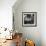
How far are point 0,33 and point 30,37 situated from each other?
2304mm

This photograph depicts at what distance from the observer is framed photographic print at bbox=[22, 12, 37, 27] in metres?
5.84

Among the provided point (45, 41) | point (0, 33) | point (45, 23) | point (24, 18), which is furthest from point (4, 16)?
point (45, 41)

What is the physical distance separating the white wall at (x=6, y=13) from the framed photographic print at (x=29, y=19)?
1.31 meters

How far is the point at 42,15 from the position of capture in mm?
5668

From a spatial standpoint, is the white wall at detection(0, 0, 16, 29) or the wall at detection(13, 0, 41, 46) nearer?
the white wall at detection(0, 0, 16, 29)

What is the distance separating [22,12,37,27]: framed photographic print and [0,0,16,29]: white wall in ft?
4.30

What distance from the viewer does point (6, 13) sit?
466cm

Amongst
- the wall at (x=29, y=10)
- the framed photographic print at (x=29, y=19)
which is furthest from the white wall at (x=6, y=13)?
the framed photographic print at (x=29, y=19)

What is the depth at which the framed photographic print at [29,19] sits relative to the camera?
5840 mm

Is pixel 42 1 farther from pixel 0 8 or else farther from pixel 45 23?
pixel 0 8

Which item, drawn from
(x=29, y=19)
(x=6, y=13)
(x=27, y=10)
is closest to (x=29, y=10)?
(x=27, y=10)

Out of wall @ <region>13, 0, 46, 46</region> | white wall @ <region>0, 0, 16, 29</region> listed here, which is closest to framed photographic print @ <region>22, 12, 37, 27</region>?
wall @ <region>13, 0, 46, 46</region>

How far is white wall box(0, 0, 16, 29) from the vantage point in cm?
460

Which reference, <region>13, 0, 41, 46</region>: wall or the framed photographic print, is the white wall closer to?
<region>13, 0, 41, 46</region>: wall
